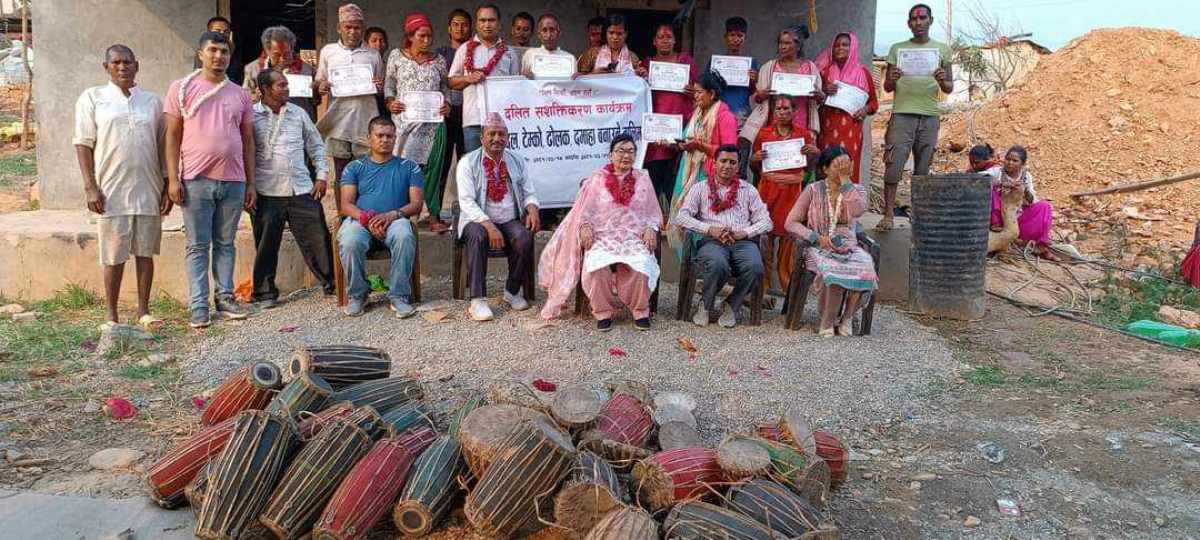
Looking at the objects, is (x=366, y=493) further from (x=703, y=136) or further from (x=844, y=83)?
(x=844, y=83)

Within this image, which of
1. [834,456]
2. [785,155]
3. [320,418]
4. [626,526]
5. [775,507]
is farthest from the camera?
[785,155]

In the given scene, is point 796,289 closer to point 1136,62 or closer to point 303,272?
point 303,272

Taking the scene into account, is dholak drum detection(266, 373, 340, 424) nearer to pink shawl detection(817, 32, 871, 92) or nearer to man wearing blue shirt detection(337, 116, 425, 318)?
man wearing blue shirt detection(337, 116, 425, 318)

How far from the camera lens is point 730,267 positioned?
19.6ft

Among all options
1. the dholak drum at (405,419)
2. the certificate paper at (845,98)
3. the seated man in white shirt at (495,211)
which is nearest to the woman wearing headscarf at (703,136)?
the certificate paper at (845,98)

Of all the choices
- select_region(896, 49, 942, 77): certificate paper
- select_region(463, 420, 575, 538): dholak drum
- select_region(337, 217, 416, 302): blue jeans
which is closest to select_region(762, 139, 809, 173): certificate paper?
select_region(896, 49, 942, 77): certificate paper

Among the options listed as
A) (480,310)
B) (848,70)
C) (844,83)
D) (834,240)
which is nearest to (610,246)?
(480,310)

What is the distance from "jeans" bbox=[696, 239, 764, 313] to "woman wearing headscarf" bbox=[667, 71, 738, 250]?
1.35 ft

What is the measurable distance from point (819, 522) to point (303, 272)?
4.87 metres

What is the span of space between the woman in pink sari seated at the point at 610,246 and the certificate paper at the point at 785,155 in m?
1.03

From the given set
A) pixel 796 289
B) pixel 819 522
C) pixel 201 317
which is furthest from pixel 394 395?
pixel 796 289

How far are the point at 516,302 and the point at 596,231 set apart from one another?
2.49 ft

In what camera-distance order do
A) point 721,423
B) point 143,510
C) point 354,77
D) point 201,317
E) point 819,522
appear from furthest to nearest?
point 354,77 < point 201,317 < point 721,423 < point 143,510 < point 819,522

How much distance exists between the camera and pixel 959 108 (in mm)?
16219
